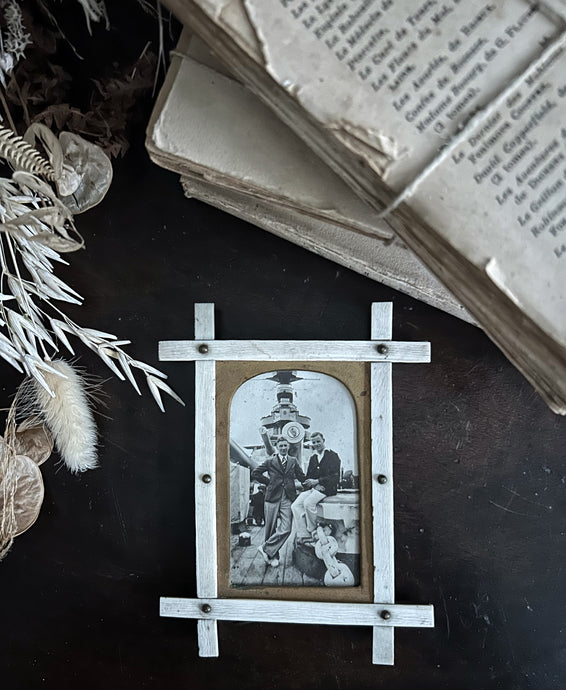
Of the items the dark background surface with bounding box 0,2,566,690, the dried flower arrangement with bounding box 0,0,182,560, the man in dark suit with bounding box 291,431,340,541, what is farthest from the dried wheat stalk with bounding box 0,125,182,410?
the man in dark suit with bounding box 291,431,340,541

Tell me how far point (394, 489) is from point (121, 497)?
1.37 ft

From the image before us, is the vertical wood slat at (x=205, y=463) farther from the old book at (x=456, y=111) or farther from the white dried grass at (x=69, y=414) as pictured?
the old book at (x=456, y=111)

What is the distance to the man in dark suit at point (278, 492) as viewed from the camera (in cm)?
98

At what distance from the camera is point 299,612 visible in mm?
982

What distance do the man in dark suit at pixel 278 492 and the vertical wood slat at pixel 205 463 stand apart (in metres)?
0.07

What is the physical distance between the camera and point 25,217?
2.11 feet

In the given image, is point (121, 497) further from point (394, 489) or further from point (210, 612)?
point (394, 489)

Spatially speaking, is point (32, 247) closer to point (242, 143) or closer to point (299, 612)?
point (242, 143)

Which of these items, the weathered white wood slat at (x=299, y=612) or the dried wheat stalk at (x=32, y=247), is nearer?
the dried wheat stalk at (x=32, y=247)

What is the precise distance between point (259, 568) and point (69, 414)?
1.20 feet

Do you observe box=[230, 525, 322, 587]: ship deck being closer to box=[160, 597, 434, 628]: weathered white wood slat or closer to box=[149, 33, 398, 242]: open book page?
box=[160, 597, 434, 628]: weathered white wood slat

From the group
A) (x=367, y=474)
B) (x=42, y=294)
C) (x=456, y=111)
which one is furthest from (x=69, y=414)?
(x=456, y=111)

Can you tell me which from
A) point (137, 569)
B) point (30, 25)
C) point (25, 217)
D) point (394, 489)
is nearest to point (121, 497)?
point (137, 569)

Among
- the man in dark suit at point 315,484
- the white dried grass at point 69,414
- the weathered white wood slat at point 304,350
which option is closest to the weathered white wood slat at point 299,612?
the man in dark suit at point 315,484
